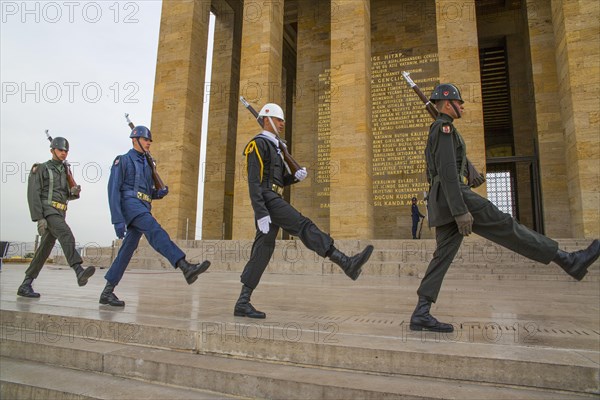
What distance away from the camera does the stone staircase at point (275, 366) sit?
2092 millimetres

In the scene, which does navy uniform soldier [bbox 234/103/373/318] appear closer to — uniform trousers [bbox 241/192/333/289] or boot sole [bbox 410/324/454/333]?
uniform trousers [bbox 241/192/333/289]

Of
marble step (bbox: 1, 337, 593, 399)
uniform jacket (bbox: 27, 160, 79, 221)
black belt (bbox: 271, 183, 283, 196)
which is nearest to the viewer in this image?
marble step (bbox: 1, 337, 593, 399)

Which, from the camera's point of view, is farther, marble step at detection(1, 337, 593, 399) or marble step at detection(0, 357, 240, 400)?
marble step at detection(0, 357, 240, 400)

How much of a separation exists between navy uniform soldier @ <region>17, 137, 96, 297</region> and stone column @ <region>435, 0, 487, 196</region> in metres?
10.6

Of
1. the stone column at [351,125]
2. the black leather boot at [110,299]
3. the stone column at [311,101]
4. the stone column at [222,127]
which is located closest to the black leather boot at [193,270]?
the black leather boot at [110,299]

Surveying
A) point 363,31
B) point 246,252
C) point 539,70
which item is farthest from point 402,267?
point 539,70

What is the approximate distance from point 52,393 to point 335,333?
1.72 metres

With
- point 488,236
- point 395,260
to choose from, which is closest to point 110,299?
point 488,236

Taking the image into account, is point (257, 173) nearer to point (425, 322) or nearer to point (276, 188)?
point (276, 188)

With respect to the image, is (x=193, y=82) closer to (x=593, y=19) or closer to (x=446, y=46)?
(x=446, y=46)

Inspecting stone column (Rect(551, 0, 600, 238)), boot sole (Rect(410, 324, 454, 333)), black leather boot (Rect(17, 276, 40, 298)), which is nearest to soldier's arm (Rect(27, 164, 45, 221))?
black leather boot (Rect(17, 276, 40, 298))

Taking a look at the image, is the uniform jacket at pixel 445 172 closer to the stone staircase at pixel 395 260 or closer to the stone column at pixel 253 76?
the stone staircase at pixel 395 260

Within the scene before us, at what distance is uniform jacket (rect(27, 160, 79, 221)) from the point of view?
4.99 metres

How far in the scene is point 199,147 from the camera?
16469 millimetres
